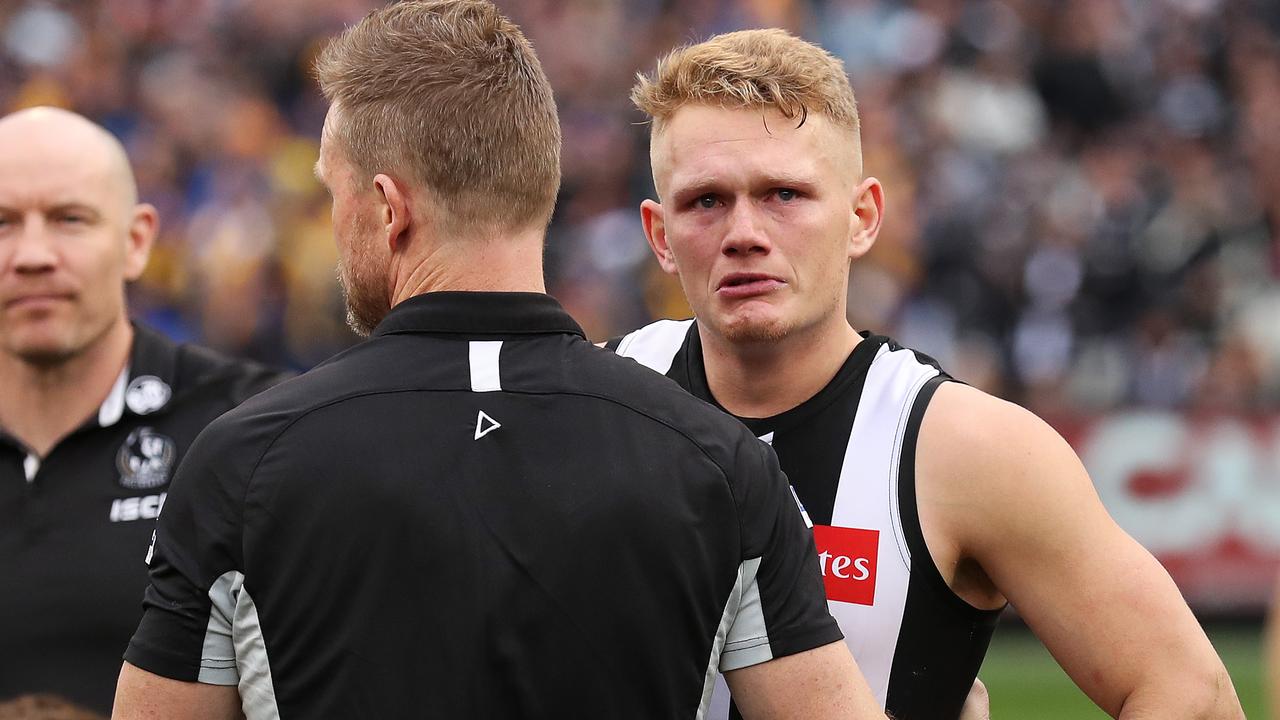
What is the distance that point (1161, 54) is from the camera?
14.3 m

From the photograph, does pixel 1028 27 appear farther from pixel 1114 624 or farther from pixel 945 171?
pixel 1114 624

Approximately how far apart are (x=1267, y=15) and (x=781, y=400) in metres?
12.6

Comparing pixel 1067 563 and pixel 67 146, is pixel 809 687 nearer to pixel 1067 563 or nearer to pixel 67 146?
pixel 1067 563

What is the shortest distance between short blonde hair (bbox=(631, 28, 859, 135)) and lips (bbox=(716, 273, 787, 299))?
34cm

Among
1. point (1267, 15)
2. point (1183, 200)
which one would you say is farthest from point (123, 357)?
point (1267, 15)

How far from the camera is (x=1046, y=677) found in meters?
10.2

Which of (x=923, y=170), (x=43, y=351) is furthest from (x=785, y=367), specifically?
(x=923, y=170)

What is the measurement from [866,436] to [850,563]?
0.88 feet

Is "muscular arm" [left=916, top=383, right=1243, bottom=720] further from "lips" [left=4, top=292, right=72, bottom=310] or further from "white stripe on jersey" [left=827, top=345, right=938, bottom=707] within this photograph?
"lips" [left=4, top=292, right=72, bottom=310]

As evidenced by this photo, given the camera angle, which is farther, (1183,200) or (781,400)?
(1183,200)

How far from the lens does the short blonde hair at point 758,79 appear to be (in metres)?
3.55

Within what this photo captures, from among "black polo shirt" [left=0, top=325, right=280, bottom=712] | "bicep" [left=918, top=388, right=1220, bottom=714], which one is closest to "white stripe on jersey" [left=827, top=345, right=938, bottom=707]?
"bicep" [left=918, top=388, right=1220, bottom=714]

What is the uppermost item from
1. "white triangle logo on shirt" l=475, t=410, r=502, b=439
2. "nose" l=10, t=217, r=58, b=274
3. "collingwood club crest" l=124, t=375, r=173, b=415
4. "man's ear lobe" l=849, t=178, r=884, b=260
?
"man's ear lobe" l=849, t=178, r=884, b=260

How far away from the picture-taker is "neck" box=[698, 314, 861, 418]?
361cm
